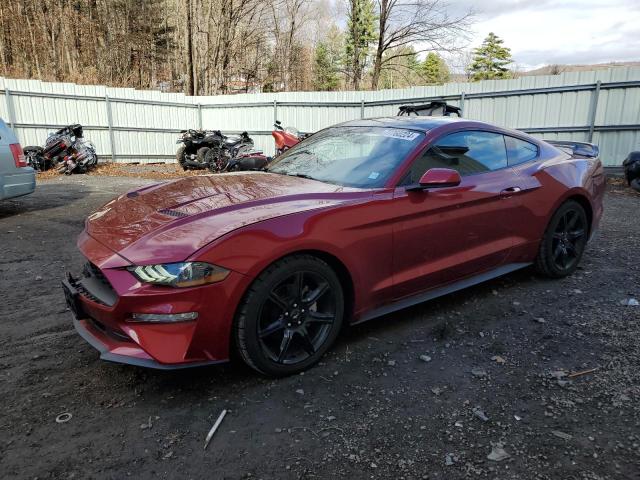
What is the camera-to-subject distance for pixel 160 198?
10.3 feet

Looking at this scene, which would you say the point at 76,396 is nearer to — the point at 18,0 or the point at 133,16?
the point at 18,0

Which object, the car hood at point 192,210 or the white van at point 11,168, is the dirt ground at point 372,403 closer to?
the car hood at point 192,210

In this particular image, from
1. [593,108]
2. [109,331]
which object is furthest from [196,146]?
[109,331]

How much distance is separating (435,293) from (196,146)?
41.3ft

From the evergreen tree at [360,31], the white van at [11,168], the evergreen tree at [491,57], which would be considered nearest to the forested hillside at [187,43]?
the evergreen tree at [360,31]

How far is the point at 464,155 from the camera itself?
12.1 feet

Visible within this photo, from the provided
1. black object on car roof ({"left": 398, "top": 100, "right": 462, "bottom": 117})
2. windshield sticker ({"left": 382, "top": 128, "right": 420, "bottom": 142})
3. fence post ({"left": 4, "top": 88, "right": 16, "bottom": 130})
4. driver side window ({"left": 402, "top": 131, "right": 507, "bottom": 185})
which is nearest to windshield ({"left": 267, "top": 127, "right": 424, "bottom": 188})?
windshield sticker ({"left": 382, "top": 128, "right": 420, "bottom": 142})

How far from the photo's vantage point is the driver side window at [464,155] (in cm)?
335

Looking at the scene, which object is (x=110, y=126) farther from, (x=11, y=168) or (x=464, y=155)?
(x=464, y=155)

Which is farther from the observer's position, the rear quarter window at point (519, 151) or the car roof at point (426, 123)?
the rear quarter window at point (519, 151)

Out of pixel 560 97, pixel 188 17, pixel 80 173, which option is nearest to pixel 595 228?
pixel 560 97

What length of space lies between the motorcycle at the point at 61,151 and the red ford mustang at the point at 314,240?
37.1 ft

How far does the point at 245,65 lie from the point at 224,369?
32.9 m

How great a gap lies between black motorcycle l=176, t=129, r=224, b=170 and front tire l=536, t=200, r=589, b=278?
11548 millimetres
